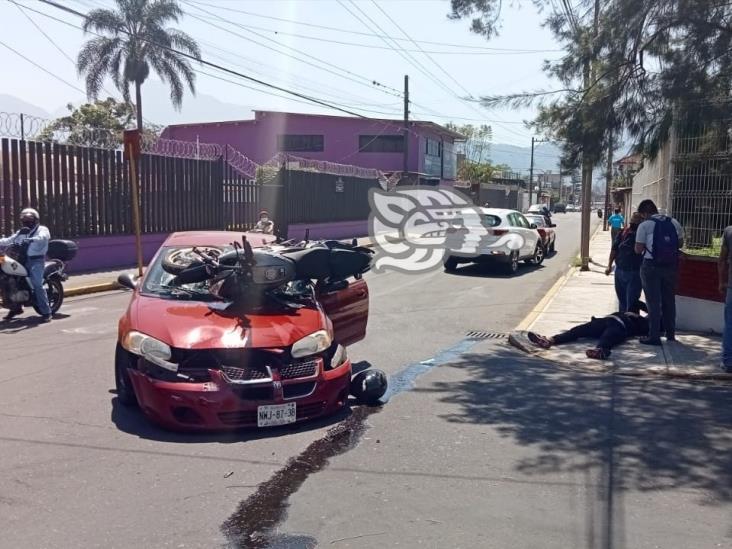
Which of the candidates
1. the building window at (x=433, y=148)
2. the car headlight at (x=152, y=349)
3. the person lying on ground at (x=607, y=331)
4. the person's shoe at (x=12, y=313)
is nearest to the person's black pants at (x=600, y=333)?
the person lying on ground at (x=607, y=331)

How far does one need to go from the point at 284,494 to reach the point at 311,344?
5.41ft

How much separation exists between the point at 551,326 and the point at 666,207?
9.01ft

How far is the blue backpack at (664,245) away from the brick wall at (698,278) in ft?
4.82

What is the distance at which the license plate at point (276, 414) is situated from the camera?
5.57 meters

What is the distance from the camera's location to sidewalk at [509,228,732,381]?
27.1ft

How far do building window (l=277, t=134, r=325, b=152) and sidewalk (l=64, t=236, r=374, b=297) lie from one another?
33.8 m

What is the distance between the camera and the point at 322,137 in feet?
163

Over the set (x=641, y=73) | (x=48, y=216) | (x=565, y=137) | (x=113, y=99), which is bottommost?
(x=48, y=216)

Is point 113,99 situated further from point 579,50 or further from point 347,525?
point 347,525

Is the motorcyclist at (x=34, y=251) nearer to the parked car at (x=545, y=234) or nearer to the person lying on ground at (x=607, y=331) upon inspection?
the person lying on ground at (x=607, y=331)

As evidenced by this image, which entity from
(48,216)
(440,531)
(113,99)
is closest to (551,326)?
(440,531)

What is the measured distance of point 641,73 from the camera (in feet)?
30.8

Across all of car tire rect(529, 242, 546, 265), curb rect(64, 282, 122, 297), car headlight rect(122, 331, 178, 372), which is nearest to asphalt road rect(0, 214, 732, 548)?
car headlight rect(122, 331, 178, 372)

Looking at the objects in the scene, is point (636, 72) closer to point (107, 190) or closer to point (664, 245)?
point (664, 245)
